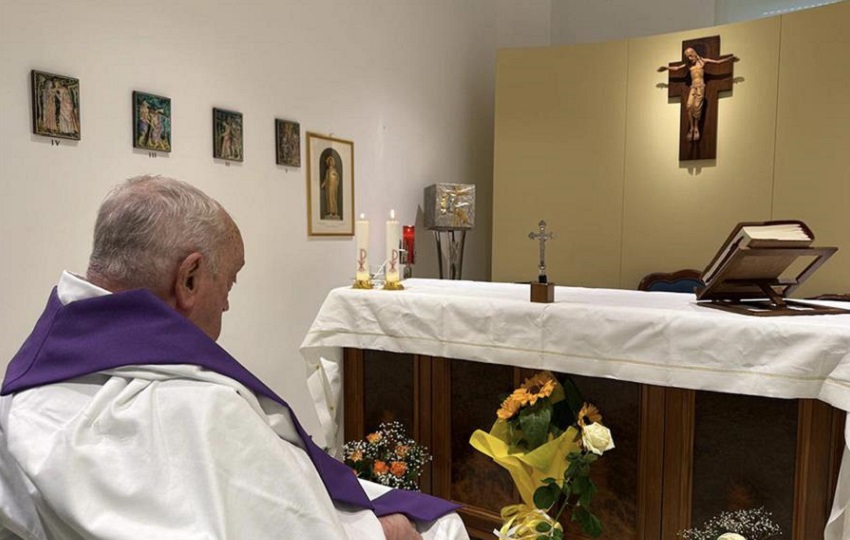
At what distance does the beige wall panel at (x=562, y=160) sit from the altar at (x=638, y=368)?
2355 mm

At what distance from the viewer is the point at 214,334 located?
4.21ft

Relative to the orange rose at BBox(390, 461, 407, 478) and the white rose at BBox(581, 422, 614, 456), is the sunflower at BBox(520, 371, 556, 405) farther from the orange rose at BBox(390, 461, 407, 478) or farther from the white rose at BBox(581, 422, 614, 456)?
the orange rose at BBox(390, 461, 407, 478)

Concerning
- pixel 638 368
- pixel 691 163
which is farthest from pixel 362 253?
pixel 691 163

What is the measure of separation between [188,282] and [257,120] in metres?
2.42

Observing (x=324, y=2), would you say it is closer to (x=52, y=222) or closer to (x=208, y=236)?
(x=52, y=222)

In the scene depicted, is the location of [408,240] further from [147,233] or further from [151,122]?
[147,233]

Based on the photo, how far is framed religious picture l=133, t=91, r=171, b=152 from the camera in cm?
271

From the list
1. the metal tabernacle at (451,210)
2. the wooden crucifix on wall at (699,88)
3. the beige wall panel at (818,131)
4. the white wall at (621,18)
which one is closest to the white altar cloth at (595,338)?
the metal tabernacle at (451,210)

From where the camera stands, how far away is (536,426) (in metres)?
2.00

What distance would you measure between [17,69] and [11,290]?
0.80 m

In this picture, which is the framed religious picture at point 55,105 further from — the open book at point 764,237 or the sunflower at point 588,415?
the open book at point 764,237

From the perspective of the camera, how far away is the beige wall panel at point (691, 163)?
4.25 m

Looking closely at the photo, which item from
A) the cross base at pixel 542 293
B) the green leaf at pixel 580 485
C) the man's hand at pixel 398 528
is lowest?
the green leaf at pixel 580 485

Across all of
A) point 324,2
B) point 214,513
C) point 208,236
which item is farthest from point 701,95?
point 214,513
